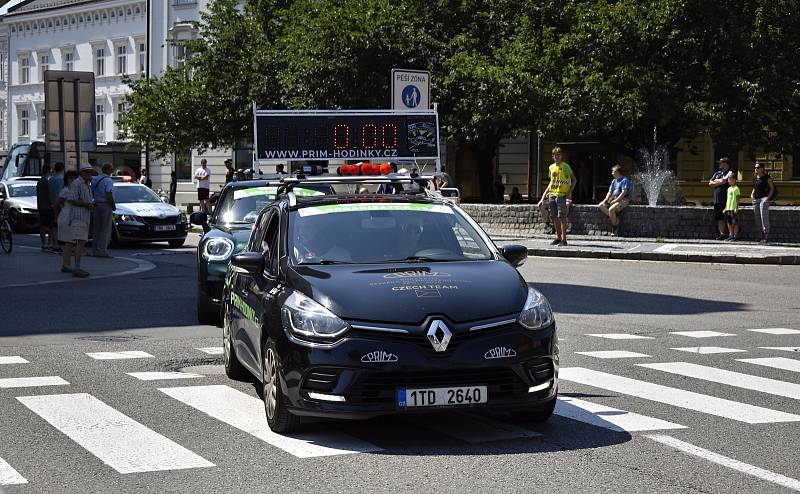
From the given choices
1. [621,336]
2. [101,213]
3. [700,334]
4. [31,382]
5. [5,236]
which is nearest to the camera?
[31,382]

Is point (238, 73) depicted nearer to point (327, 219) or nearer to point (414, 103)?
point (414, 103)

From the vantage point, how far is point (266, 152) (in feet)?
61.9

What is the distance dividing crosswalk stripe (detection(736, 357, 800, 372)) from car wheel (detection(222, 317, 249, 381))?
4231 millimetres

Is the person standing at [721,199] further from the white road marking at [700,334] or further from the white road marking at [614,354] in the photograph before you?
the white road marking at [614,354]

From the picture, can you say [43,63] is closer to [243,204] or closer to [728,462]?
[243,204]

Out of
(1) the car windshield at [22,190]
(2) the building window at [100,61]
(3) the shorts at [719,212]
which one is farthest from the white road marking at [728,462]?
(2) the building window at [100,61]

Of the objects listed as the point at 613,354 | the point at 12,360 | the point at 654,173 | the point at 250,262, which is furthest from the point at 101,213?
the point at 654,173

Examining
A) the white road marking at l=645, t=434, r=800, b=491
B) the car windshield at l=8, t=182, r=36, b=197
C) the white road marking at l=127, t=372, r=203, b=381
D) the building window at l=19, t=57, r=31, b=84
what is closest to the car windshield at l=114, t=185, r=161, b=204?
the car windshield at l=8, t=182, r=36, b=197

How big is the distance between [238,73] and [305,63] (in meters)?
6.31

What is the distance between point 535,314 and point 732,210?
2183 centimetres

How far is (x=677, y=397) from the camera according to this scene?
29.9ft

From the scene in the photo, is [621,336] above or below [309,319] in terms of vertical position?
below

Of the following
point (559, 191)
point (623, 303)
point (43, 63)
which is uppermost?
point (43, 63)

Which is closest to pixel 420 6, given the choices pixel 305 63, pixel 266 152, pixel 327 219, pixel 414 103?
pixel 305 63
